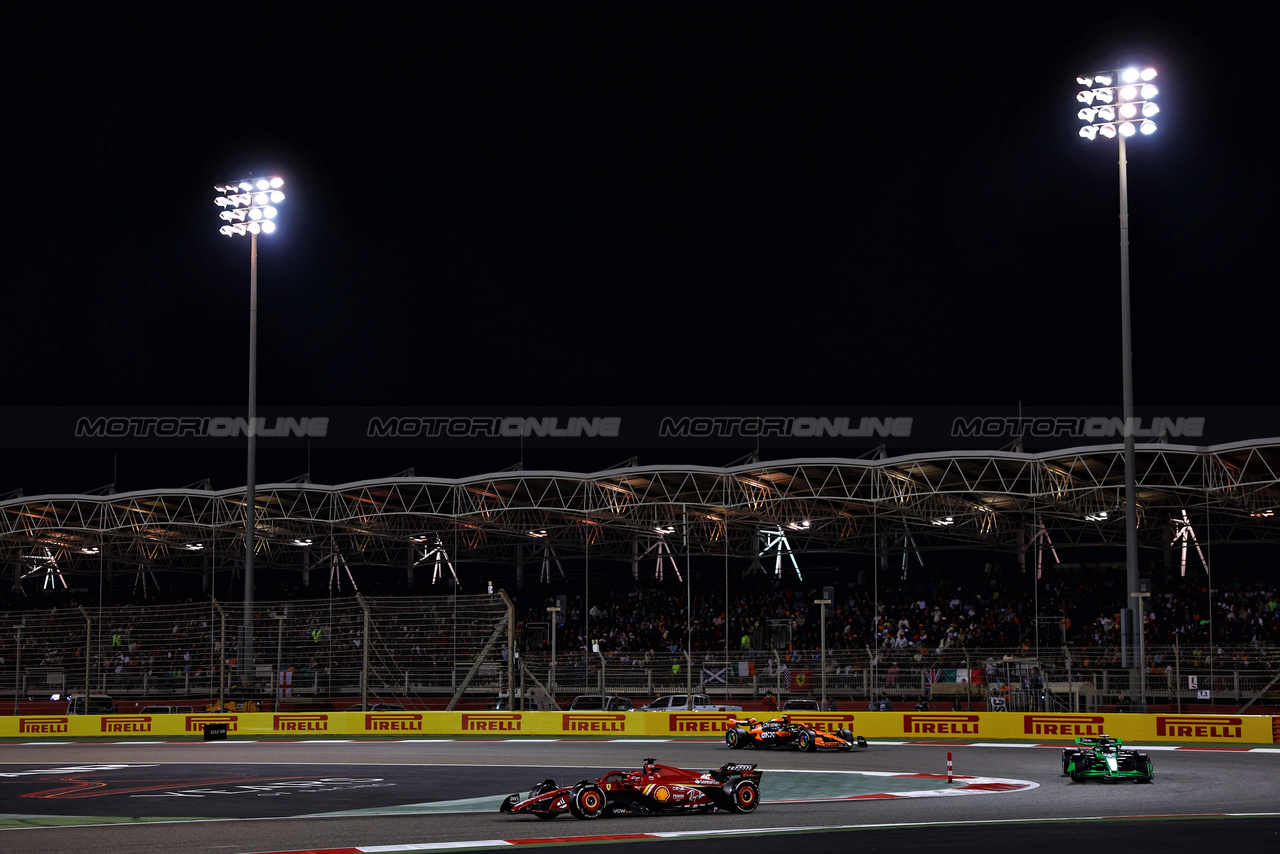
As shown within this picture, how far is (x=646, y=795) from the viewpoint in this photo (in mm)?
14922

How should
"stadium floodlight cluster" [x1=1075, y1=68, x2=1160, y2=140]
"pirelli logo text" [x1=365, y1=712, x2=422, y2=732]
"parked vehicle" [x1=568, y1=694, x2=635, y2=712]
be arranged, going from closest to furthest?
"stadium floodlight cluster" [x1=1075, y1=68, x2=1160, y2=140]
"pirelli logo text" [x1=365, y1=712, x2=422, y2=732]
"parked vehicle" [x1=568, y1=694, x2=635, y2=712]

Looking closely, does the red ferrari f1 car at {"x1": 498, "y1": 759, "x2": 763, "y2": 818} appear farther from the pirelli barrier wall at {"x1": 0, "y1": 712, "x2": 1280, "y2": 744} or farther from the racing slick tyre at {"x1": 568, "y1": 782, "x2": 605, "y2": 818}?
the pirelli barrier wall at {"x1": 0, "y1": 712, "x2": 1280, "y2": 744}

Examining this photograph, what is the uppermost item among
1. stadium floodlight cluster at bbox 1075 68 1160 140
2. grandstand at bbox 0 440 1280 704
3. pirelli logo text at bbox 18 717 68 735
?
stadium floodlight cluster at bbox 1075 68 1160 140

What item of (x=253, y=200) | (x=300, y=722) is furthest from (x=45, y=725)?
(x=253, y=200)

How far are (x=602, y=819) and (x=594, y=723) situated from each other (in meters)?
16.0

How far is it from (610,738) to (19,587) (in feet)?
132

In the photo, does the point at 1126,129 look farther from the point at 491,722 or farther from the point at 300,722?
the point at 300,722

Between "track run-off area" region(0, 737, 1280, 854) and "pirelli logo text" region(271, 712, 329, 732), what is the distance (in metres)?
4.47

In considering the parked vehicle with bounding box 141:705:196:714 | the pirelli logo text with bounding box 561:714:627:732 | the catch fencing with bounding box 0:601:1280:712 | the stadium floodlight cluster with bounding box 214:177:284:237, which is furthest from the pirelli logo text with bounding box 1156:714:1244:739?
the stadium floodlight cluster with bounding box 214:177:284:237

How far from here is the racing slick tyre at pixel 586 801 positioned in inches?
577

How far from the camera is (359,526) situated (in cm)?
5022

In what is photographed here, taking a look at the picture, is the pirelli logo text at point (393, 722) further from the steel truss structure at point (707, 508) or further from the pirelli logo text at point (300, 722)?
the steel truss structure at point (707, 508)

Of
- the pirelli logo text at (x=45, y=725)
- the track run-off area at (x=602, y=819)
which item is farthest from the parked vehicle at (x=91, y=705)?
the track run-off area at (x=602, y=819)

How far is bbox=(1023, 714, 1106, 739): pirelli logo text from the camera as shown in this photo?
26.1 metres
